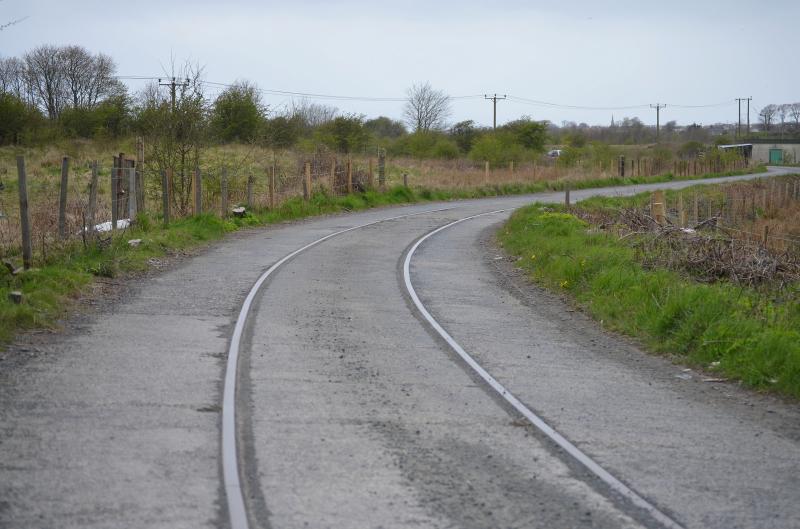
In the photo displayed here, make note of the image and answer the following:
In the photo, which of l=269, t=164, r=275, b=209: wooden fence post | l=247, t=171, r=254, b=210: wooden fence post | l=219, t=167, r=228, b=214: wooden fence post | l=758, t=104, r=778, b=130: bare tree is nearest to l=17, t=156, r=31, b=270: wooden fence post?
l=219, t=167, r=228, b=214: wooden fence post

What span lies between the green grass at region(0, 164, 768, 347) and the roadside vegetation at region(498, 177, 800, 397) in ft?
26.7

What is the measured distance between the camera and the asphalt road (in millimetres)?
5789

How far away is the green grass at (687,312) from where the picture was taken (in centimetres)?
988

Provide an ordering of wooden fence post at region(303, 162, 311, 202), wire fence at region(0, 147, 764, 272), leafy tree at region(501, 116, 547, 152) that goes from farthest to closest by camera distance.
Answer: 1. leafy tree at region(501, 116, 547, 152)
2. wooden fence post at region(303, 162, 311, 202)
3. wire fence at region(0, 147, 764, 272)

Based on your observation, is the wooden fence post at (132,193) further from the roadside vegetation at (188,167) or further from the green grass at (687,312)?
the green grass at (687,312)

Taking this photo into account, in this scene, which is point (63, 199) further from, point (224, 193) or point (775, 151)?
point (775, 151)

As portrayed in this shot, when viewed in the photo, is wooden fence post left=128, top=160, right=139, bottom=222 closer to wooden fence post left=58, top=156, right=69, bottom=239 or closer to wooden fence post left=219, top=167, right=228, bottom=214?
wooden fence post left=219, top=167, right=228, bottom=214

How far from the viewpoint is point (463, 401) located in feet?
28.3

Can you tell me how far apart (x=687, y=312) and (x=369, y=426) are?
6.04 meters

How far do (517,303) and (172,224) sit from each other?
12.9m

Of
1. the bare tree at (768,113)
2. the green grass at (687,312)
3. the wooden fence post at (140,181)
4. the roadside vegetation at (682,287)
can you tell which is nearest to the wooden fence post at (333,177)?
the wooden fence post at (140,181)

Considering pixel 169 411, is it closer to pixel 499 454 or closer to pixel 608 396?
pixel 499 454

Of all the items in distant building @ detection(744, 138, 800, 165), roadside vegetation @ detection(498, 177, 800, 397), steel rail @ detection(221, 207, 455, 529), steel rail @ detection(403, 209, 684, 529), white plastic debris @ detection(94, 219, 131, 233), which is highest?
distant building @ detection(744, 138, 800, 165)

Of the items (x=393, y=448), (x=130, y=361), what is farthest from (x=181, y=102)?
(x=393, y=448)
